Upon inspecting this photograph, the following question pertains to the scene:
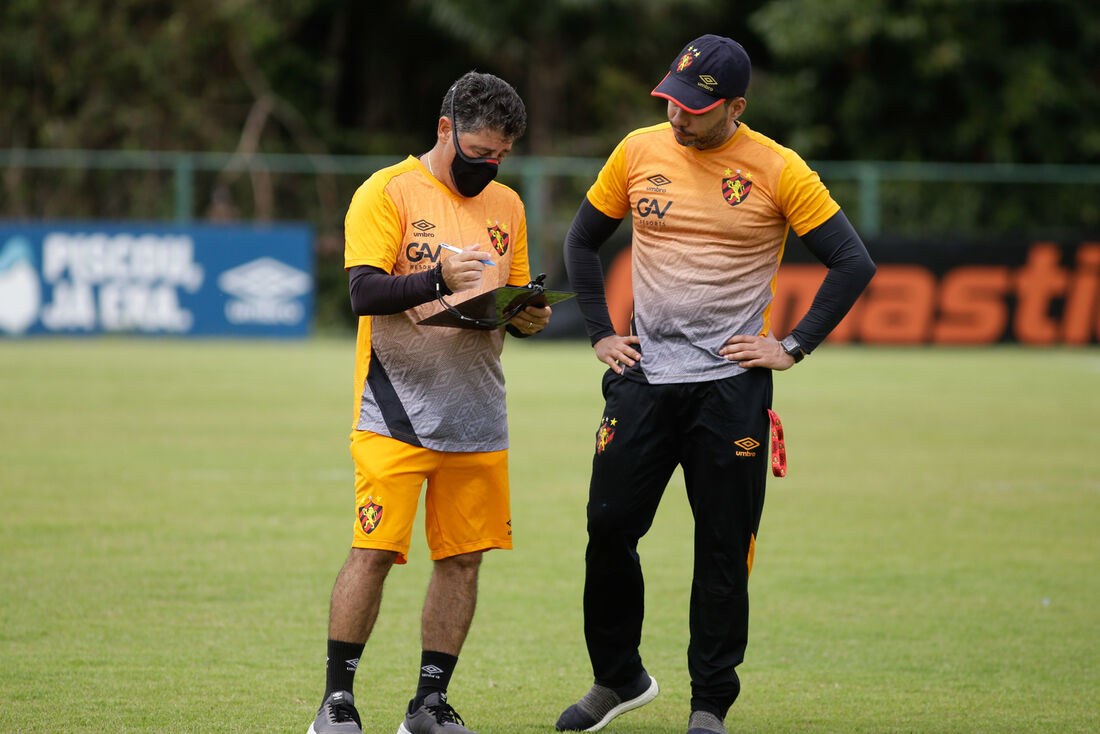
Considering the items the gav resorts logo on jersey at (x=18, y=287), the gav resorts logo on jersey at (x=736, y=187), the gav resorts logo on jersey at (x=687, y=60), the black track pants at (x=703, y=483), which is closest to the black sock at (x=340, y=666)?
the black track pants at (x=703, y=483)

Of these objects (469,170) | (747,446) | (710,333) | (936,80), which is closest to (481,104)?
(469,170)

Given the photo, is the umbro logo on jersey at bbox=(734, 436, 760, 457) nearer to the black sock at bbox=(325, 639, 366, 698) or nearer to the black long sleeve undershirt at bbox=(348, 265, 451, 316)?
the black long sleeve undershirt at bbox=(348, 265, 451, 316)

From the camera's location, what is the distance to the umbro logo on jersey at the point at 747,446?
15.9ft

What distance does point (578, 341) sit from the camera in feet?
70.7

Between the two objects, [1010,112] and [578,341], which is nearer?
[578,341]

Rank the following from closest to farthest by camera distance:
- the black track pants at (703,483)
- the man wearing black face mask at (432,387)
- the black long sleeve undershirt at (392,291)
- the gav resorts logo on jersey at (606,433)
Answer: the black long sleeve undershirt at (392,291)
the man wearing black face mask at (432,387)
the black track pants at (703,483)
the gav resorts logo on jersey at (606,433)

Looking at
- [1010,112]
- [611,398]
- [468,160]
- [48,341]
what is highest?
[1010,112]

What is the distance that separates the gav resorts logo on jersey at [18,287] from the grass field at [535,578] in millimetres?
7638

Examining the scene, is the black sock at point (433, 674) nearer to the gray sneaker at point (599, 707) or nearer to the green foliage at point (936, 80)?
the gray sneaker at point (599, 707)

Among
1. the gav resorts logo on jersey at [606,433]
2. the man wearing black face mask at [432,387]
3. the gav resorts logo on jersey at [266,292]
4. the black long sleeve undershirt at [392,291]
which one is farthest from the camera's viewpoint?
the gav resorts logo on jersey at [266,292]

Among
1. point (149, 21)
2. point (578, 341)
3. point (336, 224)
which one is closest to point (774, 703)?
point (578, 341)

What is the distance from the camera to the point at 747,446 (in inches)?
191

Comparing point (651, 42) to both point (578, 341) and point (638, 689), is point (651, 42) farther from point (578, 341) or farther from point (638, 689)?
point (638, 689)

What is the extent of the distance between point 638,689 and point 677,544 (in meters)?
3.00
